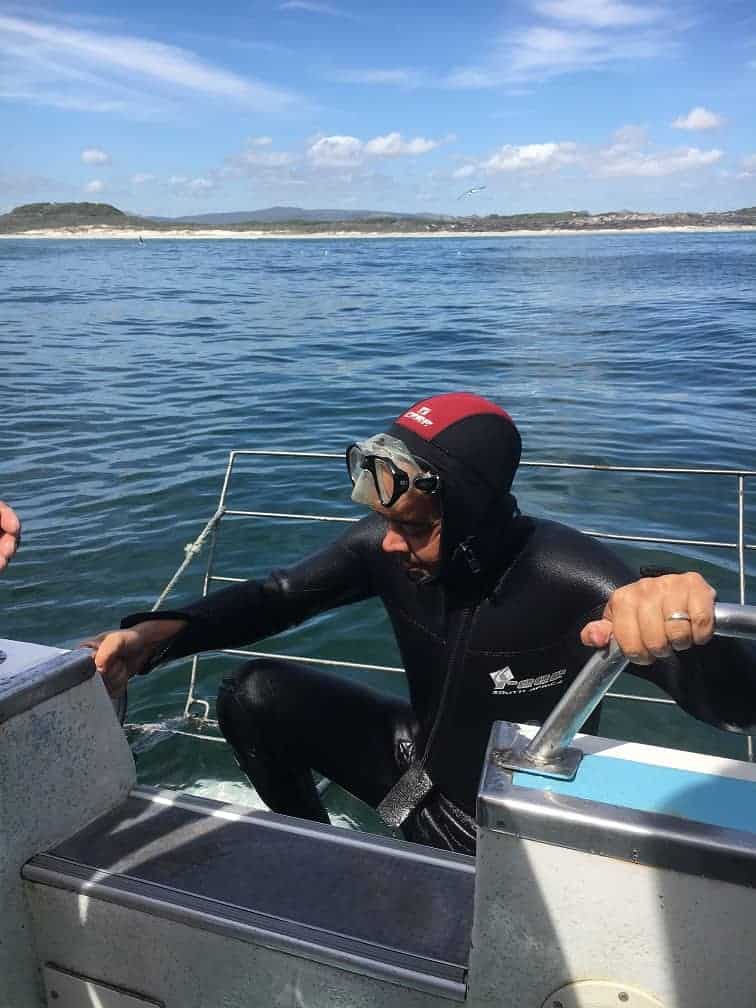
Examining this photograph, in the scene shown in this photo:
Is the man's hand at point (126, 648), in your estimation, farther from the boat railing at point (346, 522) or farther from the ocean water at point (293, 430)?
the ocean water at point (293, 430)

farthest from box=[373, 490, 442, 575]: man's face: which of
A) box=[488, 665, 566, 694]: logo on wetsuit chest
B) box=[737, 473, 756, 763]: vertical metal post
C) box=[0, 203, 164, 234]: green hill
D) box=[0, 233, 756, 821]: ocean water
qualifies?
box=[0, 203, 164, 234]: green hill

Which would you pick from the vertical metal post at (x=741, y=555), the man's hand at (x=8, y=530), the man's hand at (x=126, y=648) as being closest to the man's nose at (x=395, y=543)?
the man's hand at (x=126, y=648)

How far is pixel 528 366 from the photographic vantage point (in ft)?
46.1

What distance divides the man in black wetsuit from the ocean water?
1.07 metres

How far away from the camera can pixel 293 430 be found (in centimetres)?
1004

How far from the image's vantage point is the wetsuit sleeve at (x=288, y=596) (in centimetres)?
230

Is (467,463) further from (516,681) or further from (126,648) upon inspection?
(126,648)

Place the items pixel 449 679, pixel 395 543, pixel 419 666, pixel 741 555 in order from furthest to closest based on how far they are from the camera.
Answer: pixel 741 555 < pixel 419 666 < pixel 449 679 < pixel 395 543

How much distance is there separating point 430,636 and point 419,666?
125 mm

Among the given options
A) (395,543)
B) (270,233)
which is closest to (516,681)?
(395,543)

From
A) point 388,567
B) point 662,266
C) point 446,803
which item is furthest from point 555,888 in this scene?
point 662,266

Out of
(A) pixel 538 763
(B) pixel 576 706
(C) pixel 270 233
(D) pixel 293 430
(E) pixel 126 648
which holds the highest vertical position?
(C) pixel 270 233

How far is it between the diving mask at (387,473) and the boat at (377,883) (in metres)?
0.75

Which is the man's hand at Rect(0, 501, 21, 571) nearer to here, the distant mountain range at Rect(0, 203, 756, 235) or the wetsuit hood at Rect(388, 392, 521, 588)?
the wetsuit hood at Rect(388, 392, 521, 588)
